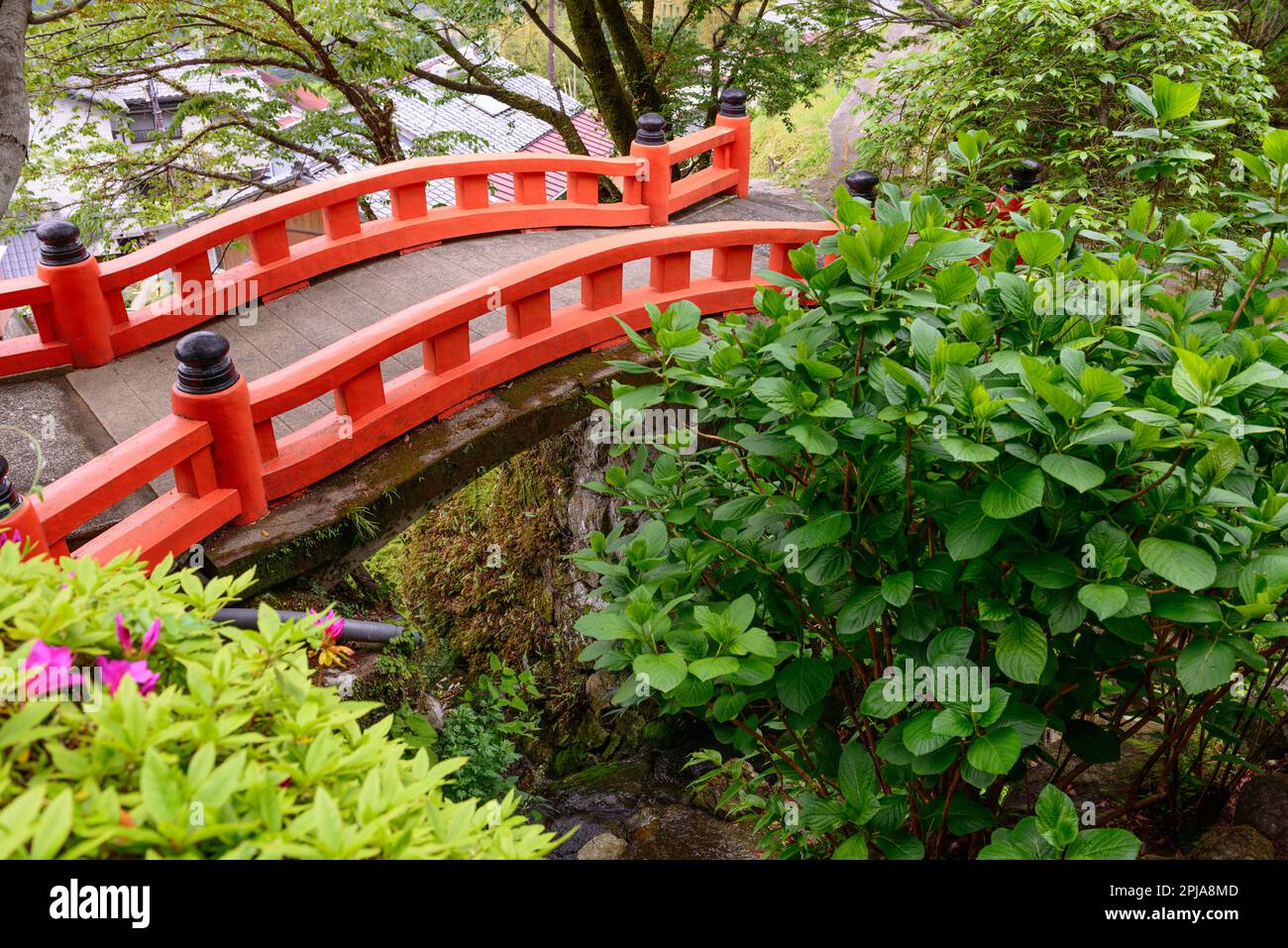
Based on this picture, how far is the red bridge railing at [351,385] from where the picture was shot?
4.29 metres

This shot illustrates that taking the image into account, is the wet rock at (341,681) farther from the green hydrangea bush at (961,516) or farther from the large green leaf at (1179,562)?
the large green leaf at (1179,562)

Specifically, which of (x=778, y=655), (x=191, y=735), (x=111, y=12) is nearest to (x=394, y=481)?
(x=778, y=655)

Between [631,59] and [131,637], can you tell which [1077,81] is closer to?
[631,59]

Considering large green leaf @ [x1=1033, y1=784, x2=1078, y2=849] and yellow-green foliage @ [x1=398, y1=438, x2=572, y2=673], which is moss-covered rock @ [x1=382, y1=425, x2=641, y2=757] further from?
large green leaf @ [x1=1033, y1=784, x2=1078, y2=849]

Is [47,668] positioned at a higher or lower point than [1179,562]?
higher

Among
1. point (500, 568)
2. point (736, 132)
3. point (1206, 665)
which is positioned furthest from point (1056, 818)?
point (736, 132)

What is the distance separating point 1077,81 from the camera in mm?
8078

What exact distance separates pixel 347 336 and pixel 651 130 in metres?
3.27

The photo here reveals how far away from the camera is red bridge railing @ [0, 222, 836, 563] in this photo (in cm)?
429

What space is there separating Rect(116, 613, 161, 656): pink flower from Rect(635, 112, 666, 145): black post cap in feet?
22.5

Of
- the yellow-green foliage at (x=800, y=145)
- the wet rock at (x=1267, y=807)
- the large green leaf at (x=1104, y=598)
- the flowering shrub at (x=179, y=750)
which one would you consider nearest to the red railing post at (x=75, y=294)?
the flowering shrub at (x=179, y=750)

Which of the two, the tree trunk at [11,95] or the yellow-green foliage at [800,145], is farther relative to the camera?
the yellow-green foliage at [800,145]

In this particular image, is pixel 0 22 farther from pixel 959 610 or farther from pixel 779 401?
pixel 959 610

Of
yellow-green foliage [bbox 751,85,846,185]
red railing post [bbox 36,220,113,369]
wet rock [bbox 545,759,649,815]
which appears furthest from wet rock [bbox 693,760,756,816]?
yellow-green foliage [bbox 751,85,846,185]
